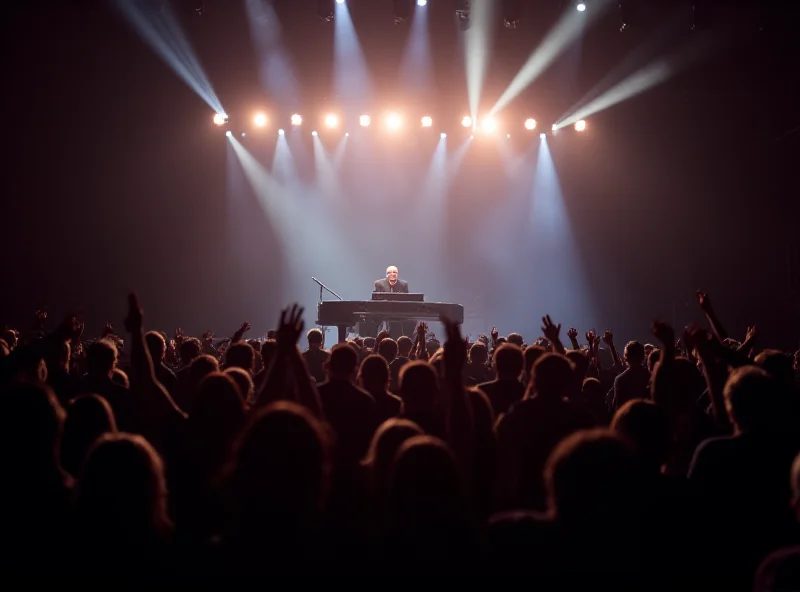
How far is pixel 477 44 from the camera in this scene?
47.9ft

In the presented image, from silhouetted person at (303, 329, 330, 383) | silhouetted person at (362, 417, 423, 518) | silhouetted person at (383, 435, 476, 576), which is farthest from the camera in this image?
silhouetted person at (303, 329, 330, 383)

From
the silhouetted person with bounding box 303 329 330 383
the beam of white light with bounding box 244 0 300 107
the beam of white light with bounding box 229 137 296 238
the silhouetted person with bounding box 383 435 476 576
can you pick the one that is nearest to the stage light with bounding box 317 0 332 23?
the beam of white light with bounding box 244 0 300 107

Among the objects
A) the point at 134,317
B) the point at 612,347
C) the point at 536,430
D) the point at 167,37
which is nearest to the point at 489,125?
the point at 167,37

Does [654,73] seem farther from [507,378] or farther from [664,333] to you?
[507,378]

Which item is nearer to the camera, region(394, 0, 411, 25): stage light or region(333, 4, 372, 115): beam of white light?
region(394, 0, 411, 25): stage light

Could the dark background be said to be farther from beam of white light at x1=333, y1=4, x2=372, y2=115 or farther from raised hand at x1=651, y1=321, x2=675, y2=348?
raised hand at x1=651, y1=321, x2=675, y2=348

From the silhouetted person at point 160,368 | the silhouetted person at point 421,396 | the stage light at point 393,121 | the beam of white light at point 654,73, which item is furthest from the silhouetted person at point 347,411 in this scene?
the stage light at point 393,121

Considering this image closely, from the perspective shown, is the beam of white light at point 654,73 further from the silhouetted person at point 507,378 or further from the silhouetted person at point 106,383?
the silhouetted person at point 106,383

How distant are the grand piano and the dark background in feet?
22.6

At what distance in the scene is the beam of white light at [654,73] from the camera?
46.8 feet

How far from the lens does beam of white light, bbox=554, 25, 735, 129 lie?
46.8ft

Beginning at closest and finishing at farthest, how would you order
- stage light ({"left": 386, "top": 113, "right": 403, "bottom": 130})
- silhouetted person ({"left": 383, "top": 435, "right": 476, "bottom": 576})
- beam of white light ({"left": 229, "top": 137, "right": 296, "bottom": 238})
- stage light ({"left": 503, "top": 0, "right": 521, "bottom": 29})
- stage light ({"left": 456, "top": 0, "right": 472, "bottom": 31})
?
silhouetted person ({"left": 383, "top": 435, "right": 476, "bottom": 576}) < stage light ({"left": 503, "top": 0, "right": 521, "bottom": 29}) < stage light ({"left": 456, "top": 0, "right": 472, "bottom": 31}) < stage light ({"left": 386, "top": 113, "right": 403, "bottom": 130}) < beam of white light ({"left": 229, "top": 137, "right": 296, "bottom": 238})

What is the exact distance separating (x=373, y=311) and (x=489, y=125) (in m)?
9.76

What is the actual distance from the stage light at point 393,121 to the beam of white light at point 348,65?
1.17m
